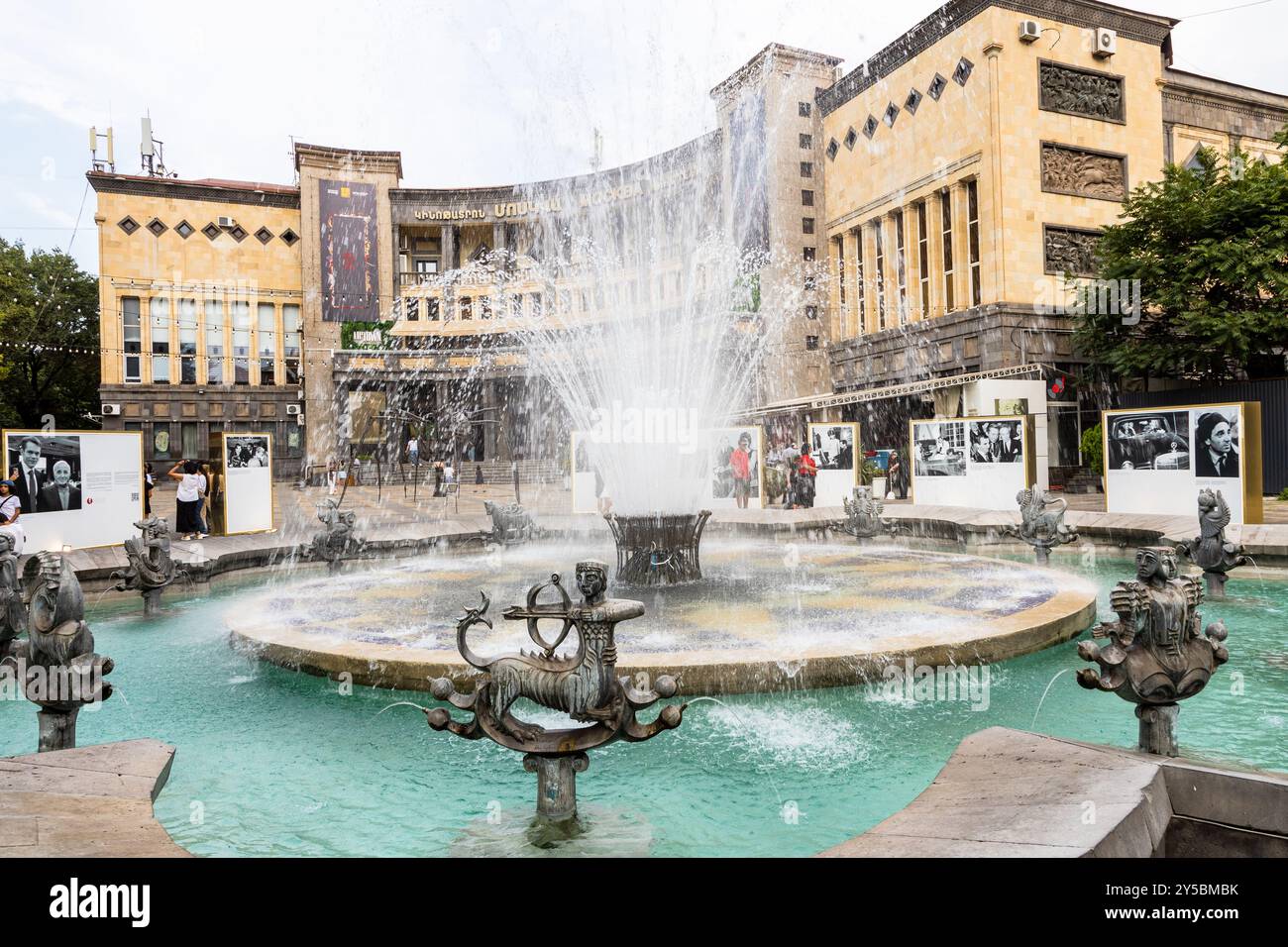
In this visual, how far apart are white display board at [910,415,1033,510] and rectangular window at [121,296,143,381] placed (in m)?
41.8

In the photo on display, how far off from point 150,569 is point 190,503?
17.4ft

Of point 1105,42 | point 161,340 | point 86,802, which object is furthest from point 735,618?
point 161,340

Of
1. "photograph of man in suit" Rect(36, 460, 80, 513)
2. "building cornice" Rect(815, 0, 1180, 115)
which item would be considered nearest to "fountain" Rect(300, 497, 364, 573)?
"photograph of man in suit" Rect(36, 460, 80, 513)

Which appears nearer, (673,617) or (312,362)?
(673,617)

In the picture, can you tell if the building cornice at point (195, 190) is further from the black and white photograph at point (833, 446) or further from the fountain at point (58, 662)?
the fountain at point (58, 662)

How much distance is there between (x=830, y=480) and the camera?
66.5 ft

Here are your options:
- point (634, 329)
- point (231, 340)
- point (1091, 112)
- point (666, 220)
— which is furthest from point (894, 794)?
point (231, 340)

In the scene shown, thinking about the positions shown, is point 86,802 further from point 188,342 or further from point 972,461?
point 188,342

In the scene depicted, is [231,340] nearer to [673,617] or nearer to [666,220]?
[666,220]

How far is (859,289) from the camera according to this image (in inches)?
1334

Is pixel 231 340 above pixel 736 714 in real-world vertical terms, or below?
above

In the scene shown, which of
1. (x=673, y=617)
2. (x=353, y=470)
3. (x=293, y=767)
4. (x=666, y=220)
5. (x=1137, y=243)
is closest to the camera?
(x=293, y=767)

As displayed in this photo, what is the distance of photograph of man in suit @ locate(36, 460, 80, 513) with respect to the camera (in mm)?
11914

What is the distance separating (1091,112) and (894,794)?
101 feet
